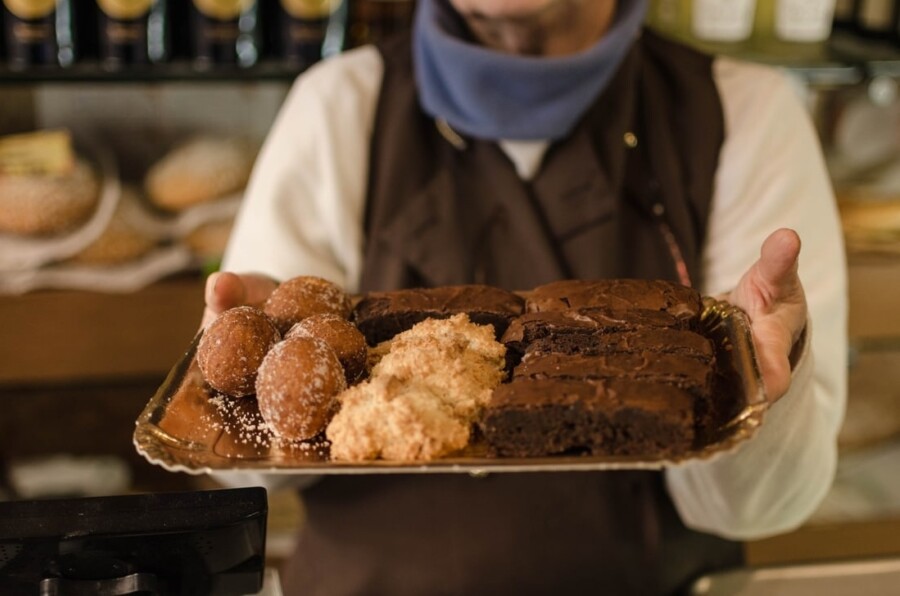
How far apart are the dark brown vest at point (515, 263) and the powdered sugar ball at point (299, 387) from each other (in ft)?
1.84

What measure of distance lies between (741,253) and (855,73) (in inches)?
28.0

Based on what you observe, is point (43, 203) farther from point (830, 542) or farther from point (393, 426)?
→ point (830, 542)

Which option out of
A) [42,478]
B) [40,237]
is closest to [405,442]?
[40,237]

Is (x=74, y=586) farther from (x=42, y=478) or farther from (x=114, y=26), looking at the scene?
(x=42, y=478)

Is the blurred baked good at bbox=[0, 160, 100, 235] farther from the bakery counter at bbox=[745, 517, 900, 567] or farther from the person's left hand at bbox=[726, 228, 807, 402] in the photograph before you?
the bakery counter at bbox=[745, 517, 900, 567]

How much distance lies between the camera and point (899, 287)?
2.06 meters

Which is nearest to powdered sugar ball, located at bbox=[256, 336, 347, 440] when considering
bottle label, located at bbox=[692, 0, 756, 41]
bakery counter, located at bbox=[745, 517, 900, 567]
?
bottle label, located at bbox=[692, 0, 756, 41]

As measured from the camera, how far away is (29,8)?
187 centimetres

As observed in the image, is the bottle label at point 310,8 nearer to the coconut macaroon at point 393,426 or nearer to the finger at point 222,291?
the finger at point 222,291

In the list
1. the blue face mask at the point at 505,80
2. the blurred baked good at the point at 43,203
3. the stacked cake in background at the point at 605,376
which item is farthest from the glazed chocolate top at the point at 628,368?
the blurred baked good at the point at 43,203

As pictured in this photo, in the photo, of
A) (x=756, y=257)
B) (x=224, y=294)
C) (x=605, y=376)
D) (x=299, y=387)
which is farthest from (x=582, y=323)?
(x=756, y=257)

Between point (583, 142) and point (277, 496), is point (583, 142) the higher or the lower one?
the higher one

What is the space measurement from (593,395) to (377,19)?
1.34 meters

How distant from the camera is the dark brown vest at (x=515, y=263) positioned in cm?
149
